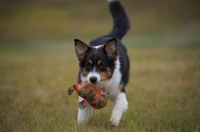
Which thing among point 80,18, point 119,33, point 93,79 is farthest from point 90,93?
point 80,18

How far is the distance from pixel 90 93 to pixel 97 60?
0.56 metres

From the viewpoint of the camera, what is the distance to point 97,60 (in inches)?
195

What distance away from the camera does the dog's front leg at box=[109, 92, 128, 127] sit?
16.1ft

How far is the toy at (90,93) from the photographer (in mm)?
4832

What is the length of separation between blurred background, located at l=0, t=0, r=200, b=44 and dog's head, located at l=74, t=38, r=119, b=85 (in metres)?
26.1

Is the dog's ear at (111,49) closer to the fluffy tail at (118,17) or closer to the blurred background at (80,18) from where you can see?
the fluffy tail at (118,17)

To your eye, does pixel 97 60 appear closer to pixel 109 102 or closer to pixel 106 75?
pixel 106 75

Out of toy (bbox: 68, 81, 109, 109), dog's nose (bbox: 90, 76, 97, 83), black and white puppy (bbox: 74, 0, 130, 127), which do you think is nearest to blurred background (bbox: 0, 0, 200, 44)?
black and white puppy (bbox: 74, 0, 130, 127)

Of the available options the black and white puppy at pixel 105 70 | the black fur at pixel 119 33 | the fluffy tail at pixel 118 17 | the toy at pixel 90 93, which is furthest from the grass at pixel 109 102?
the fluffy tail at pixel 118 17

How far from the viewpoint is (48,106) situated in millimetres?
6922

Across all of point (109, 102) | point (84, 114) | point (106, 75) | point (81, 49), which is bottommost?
point (109, 102)

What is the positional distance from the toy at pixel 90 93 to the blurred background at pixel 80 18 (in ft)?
86.6

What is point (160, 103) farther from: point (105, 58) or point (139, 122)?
point (105, 58)

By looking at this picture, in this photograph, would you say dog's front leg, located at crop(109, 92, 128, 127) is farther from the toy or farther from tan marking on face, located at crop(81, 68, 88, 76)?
tan marking on face, located at crop(81, 68, 88, 76)
